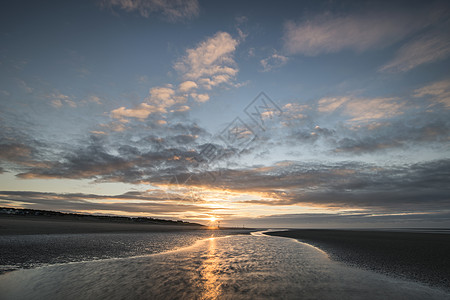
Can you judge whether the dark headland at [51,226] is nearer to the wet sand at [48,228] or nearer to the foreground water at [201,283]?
the wet sand at [48,228]

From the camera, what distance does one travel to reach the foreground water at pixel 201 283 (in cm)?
749

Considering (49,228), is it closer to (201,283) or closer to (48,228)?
(48,228)

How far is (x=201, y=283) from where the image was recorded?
8.93m

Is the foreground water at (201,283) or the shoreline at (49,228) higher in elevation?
→ the shoreline at (49,228)

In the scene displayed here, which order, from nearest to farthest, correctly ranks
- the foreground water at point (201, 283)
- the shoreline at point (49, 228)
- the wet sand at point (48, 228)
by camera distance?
the foreground water at point (201, 283), the shoreline at point (49, 228), the wet sand at point (48, 228)

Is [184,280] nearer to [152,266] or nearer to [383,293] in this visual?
[152,266]

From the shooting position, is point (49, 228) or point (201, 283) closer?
point (201, 283)

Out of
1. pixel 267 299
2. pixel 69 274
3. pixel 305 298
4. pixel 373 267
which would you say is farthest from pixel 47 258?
pixel 373 267

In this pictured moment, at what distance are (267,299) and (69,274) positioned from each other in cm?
840

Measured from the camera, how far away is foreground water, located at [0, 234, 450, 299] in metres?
7.49

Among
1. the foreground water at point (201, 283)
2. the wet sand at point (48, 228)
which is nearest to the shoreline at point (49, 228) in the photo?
the wet sand at point (48, 228)

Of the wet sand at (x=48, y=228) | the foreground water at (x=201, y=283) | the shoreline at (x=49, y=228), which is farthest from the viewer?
the wet sand at (x=48, y=228)

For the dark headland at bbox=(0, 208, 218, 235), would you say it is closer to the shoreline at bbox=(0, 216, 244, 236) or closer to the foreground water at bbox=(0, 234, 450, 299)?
the shoreline at bbox=(0, 216, 244, 236)

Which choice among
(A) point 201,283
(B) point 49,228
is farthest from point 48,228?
(A) point 201,283
